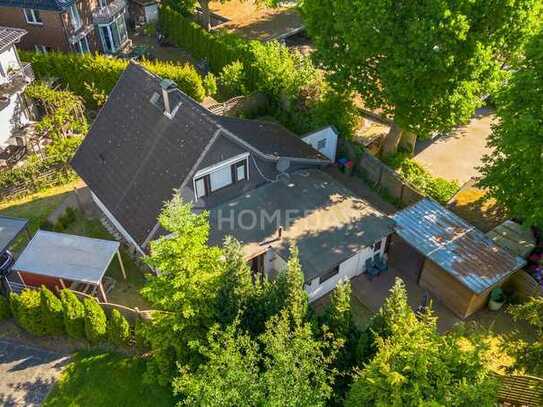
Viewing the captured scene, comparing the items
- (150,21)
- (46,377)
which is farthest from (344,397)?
(150,21)

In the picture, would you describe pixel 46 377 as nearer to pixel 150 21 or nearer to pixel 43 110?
pixel 43 110

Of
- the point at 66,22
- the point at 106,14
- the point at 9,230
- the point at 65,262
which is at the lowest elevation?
the point at 65,262

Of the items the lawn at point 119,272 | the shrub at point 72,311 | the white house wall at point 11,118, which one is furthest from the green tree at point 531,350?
the white house wall at point 11,118

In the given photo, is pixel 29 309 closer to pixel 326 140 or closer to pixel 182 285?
pixel 182 285

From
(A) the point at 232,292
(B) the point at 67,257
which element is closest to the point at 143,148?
(B) the point at 67,257

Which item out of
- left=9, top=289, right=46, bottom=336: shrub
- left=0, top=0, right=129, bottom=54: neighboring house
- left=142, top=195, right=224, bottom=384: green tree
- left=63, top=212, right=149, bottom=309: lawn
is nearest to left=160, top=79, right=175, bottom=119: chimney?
left=142, top=195, right=224, bottom=384: green tree
